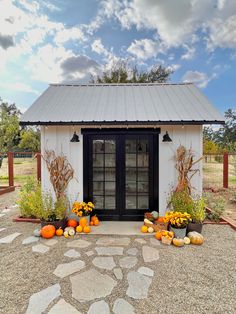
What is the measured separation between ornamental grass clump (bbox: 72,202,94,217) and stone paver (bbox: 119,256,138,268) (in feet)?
5.32

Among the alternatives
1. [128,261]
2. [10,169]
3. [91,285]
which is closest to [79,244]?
[128,261]

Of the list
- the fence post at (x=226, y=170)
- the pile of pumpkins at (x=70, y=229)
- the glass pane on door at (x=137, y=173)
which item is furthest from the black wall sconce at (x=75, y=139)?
the fence post at (x=226, y=170)

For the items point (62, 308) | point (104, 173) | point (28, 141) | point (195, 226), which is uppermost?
point (28, 141)

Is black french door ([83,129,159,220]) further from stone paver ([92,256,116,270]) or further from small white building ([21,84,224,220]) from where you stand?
stone paver ([92,256,116,270])

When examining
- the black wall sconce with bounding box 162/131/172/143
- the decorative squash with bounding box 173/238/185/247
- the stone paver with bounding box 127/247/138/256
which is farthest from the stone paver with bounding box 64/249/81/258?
the black wall sconce with bounding box 162/131/172/143

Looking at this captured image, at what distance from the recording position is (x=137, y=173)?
4988 millimetres

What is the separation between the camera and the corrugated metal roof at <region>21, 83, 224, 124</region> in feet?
15.0

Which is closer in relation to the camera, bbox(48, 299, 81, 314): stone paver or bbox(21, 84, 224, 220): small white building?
bbox(48, 299, 81, 314): stone paver

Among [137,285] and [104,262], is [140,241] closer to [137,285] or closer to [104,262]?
[104,262]

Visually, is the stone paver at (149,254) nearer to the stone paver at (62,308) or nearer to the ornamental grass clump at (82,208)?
the stone paver at (62,308)

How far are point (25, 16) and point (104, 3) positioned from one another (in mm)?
3360

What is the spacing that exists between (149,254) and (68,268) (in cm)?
134

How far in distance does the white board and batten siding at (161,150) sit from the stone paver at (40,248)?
4.69 feet

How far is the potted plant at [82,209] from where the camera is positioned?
463cm
